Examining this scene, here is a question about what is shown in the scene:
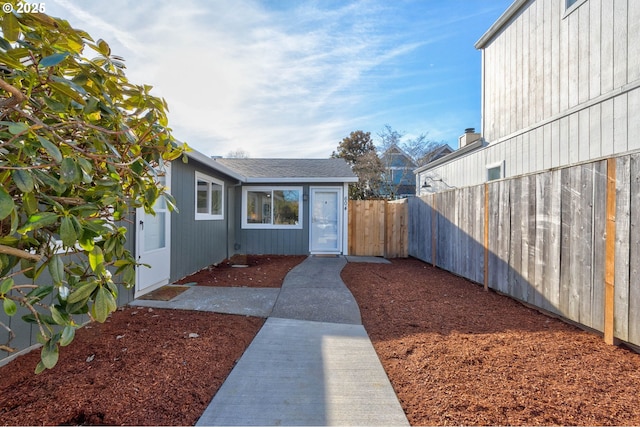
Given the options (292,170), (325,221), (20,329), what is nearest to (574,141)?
(325,221)

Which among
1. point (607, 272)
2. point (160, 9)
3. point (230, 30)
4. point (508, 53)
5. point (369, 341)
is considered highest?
point (508, 53)

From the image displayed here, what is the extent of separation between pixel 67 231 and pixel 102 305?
34 centimetres

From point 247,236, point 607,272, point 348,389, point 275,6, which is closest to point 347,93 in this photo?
point 275,6

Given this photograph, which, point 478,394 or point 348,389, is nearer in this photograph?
point 478,394

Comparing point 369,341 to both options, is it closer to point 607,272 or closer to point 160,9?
point 607,272

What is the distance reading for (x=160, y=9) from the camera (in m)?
4.39

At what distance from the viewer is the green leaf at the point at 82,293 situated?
4.07 ft

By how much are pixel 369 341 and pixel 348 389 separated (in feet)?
3.12

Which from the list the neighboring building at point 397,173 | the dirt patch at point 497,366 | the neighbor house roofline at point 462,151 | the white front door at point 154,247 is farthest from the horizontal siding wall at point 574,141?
the neighboring building at point 397,173

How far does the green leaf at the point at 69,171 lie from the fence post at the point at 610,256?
4.20 m

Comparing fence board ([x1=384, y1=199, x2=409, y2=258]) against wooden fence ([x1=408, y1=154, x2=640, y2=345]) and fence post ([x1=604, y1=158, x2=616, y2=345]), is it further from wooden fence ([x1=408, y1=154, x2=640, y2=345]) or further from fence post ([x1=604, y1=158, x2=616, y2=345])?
fence post ([x1=604, y1=158, x2=616, y2=345])

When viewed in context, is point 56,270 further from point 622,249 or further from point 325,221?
point 325,221

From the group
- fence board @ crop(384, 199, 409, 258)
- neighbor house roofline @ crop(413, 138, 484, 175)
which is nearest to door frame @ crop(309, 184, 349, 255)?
fence board @ crop(384, 199, 409, 258)

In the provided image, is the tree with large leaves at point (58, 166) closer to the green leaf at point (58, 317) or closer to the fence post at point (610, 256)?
the green leaf at point (58, 317)
